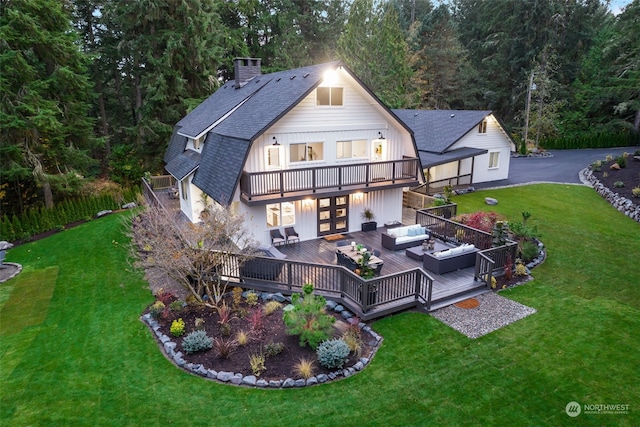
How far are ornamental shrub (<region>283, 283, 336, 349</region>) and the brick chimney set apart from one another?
17.4 m

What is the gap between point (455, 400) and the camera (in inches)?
A: 337

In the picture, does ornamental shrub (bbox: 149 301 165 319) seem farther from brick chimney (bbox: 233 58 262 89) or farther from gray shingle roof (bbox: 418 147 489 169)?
gray shingle roof (bbox: 418 147 489 169)

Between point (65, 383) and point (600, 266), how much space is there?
18.2 meters

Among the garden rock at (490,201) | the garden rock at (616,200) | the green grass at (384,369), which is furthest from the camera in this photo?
the garden rock at (490,201)

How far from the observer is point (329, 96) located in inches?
659

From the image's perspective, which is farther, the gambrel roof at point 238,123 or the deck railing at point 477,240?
the gambrel roof at point 238,123

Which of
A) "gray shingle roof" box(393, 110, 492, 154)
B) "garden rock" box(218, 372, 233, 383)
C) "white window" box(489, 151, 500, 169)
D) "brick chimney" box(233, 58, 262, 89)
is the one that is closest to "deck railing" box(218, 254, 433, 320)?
"garden rock" box(218, 372, 233, 383)

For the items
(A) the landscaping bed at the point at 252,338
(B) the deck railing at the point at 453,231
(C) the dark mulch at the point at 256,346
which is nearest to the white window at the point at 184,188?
(A) the landscaping bed at the point at 252,338

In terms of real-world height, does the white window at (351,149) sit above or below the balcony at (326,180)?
above

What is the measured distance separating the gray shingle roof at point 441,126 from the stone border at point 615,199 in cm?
874

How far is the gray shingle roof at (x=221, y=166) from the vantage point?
14875 millimetres

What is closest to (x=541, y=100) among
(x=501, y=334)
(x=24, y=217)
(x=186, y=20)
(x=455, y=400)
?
(x=186, y=20)

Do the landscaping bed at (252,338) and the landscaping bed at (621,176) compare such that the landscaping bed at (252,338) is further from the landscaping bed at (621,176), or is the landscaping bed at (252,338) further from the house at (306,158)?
the landscaping bed at (621,176)

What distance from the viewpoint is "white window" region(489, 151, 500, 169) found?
29.5 metres
